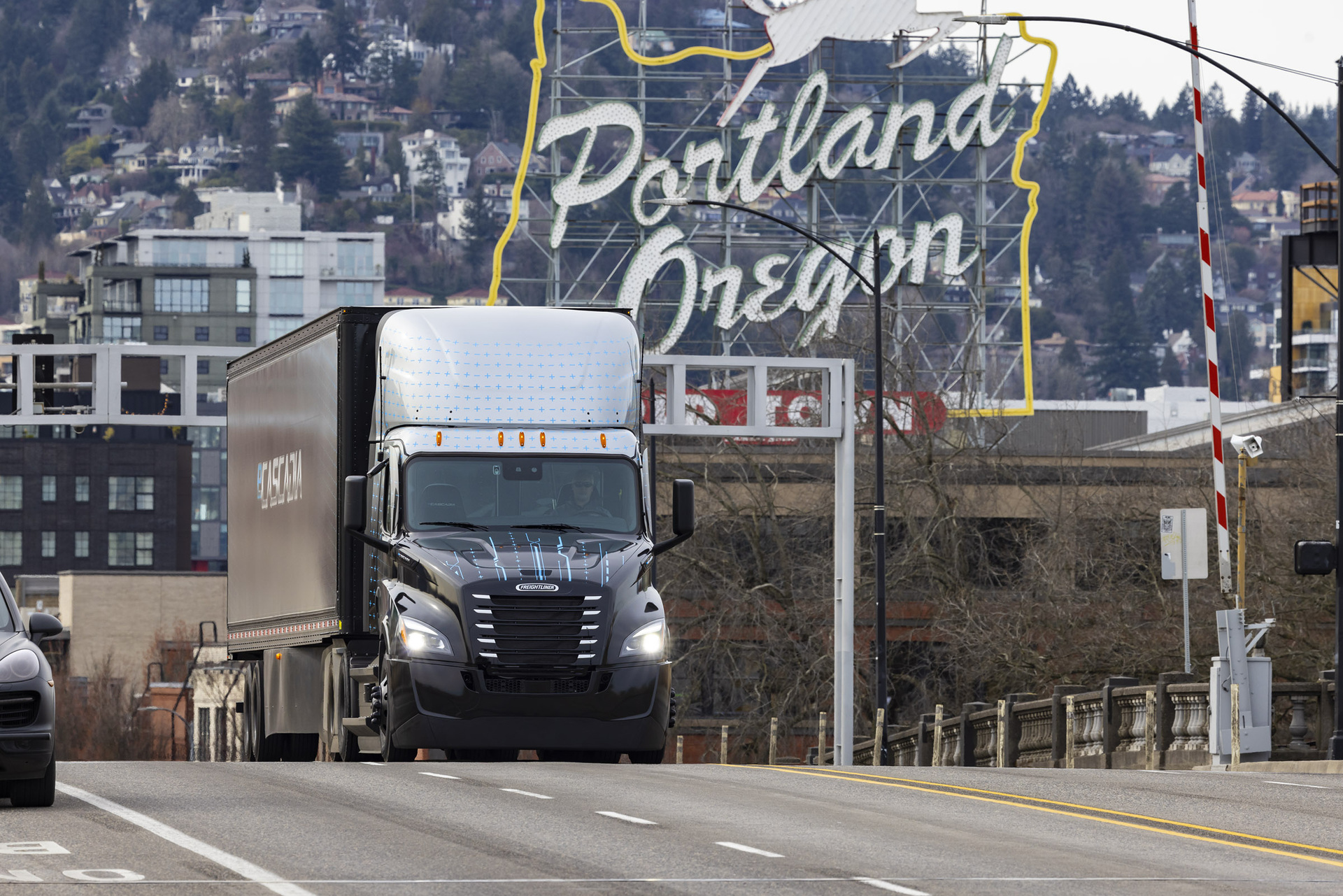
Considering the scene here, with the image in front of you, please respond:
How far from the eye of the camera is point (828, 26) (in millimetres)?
70688

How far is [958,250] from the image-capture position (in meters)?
70.6

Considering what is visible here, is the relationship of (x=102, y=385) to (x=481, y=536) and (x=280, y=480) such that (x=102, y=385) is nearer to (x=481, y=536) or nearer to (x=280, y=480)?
(x=280, y=480)

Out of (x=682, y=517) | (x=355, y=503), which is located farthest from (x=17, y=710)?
(x=682, y=517)

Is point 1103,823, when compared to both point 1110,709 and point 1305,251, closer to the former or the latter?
point 1110,709

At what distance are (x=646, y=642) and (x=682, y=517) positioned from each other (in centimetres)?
135

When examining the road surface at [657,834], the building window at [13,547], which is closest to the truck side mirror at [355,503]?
the road surface at [657,834]

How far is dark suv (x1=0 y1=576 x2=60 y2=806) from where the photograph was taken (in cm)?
1539

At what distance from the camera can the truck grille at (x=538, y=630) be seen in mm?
20562

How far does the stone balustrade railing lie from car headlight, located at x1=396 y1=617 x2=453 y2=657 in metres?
10.9

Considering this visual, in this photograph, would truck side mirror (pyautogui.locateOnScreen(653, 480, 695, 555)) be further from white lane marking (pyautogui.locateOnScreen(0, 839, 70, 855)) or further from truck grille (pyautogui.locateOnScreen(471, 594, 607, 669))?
white lane marking (pyautogui.locateOnScreen(0, 839, 70, 855))

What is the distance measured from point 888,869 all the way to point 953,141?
194ft

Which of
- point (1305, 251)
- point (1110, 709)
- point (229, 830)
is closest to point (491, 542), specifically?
point (229, 830)

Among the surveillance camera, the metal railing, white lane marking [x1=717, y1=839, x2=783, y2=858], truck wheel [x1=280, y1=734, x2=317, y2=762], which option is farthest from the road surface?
the metal railing

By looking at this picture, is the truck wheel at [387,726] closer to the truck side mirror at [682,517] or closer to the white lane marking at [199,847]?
the truck side mirror at [682,517]
